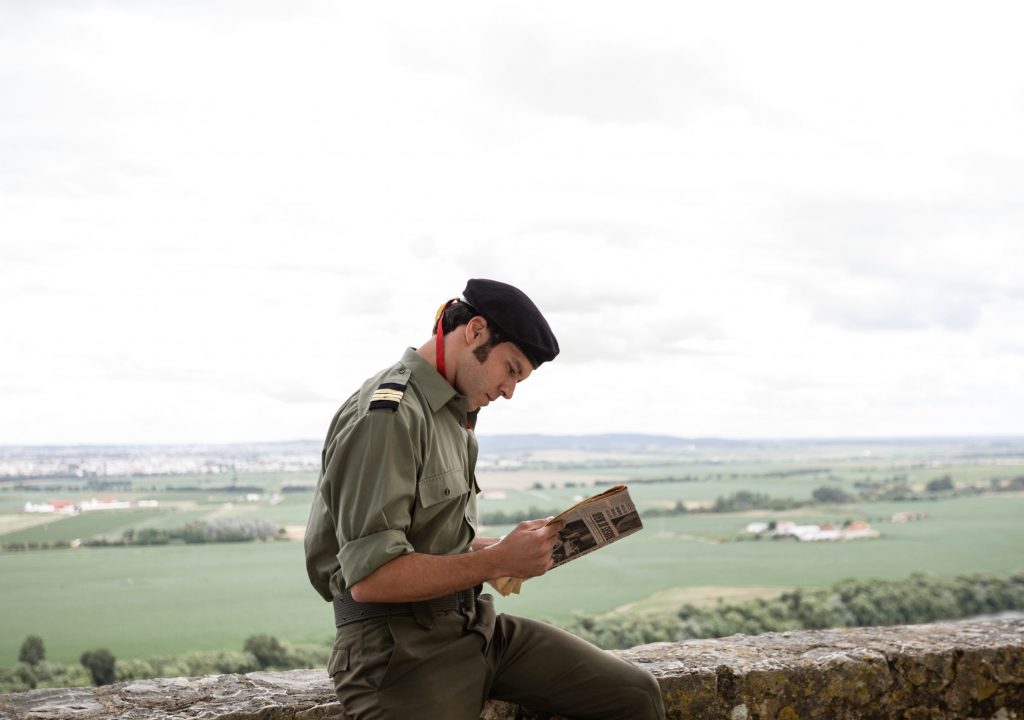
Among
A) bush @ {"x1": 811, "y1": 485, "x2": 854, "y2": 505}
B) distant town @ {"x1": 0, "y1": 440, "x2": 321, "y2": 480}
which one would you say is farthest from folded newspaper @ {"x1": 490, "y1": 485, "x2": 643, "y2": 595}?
bush @ {"x1": 811, "y1": 485, "x2": 854, "y2": 505}

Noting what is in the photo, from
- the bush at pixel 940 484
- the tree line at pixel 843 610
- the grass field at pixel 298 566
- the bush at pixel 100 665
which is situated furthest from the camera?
the bush at pixel 940 484

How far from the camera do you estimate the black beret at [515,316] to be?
2.72m

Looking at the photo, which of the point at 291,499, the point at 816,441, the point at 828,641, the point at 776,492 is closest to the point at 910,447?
the point at 816,441

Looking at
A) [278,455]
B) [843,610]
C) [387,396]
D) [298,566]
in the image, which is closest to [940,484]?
[298,566]

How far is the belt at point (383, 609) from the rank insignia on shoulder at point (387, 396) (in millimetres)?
544

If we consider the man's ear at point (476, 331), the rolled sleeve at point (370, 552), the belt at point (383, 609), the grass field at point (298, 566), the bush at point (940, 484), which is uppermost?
the man's ear at point (476, 331)

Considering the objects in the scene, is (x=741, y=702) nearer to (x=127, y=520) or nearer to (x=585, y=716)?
(x=585, y=716)

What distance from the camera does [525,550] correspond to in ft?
8.36

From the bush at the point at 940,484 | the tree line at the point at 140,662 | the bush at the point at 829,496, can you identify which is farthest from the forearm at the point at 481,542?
the bush at the point at 940,484

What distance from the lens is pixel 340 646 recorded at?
2.57m

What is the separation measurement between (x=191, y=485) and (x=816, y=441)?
233ft

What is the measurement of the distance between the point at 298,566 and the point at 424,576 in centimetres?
4876

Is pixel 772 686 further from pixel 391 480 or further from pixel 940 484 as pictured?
pixel 940 484

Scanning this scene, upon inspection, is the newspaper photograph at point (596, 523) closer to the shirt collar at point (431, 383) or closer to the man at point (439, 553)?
the man at point (439, 553)
